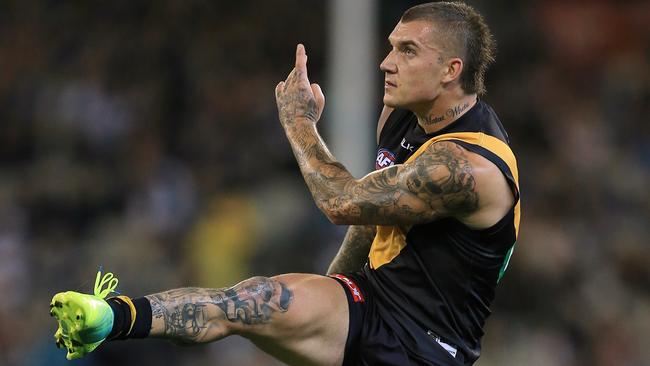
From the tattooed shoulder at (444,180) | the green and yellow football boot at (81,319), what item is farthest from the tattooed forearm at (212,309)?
the tattooed shoulder at (444,180)

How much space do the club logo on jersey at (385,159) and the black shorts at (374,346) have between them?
645mm

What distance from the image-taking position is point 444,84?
5.41 metres

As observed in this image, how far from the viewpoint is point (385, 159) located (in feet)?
18.8

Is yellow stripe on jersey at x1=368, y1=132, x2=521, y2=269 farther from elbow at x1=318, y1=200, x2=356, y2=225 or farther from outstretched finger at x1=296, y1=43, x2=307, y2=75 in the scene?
outstretched finger at x1=296, y1=43, x2=307, y2=75

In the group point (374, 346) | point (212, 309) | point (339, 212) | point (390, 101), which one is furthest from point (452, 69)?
point (212, 309)

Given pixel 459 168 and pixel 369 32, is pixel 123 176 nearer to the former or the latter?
pixel 369 32

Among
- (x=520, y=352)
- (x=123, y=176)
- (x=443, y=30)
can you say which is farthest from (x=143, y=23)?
(x=443, y=30)

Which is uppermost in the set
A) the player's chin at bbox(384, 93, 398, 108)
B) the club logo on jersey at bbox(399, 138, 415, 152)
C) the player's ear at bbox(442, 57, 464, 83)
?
the player's ear at bbox(442, 57, 464, 83)

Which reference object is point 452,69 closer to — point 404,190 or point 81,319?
point 404,190

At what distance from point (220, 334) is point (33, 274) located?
5439 mm

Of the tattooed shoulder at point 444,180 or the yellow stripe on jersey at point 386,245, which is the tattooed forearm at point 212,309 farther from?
the tattooed shoulder at point 444,180

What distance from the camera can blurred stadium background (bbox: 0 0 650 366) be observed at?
9.94 m

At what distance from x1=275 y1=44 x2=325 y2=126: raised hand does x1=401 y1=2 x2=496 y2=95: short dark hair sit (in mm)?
499

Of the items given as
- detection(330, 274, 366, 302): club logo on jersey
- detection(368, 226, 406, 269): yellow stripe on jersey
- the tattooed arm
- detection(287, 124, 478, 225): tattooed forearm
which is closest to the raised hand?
the tattooed arm
